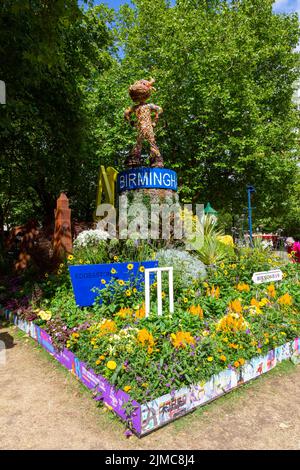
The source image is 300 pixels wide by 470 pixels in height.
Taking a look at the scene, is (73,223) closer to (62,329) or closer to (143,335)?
(62,329)

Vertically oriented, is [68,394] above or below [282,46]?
below

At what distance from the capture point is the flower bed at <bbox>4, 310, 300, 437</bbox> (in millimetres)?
2520

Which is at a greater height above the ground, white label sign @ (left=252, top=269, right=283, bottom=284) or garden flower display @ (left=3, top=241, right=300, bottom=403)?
white label sign @ (left=252, top=269, right=283, bottom=284)

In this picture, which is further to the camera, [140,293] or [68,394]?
[140,293]

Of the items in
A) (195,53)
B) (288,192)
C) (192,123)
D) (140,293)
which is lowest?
(140,293)

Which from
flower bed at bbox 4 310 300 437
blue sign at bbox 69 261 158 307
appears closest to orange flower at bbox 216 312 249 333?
flower bed at bbox 4 310 300 437

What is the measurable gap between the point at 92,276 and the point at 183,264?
5.92 feet

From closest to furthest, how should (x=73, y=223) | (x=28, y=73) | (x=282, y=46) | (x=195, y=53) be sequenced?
(x=28, y=73)
(x=73, y=223)
(x=195, y=53)
(x=282, y=46)

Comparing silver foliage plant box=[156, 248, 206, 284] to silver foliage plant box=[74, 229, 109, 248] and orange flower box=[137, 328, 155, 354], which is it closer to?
silver foliage plant box=[74, 229, 109, 248]

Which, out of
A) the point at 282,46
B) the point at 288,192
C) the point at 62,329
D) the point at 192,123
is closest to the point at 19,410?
the point at 62,329

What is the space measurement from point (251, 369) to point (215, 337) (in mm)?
522

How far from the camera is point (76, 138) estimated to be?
10.6m

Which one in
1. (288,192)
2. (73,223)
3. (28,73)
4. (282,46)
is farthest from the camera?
(288,192)

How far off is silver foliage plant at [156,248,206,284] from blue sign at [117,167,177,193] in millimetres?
2341
